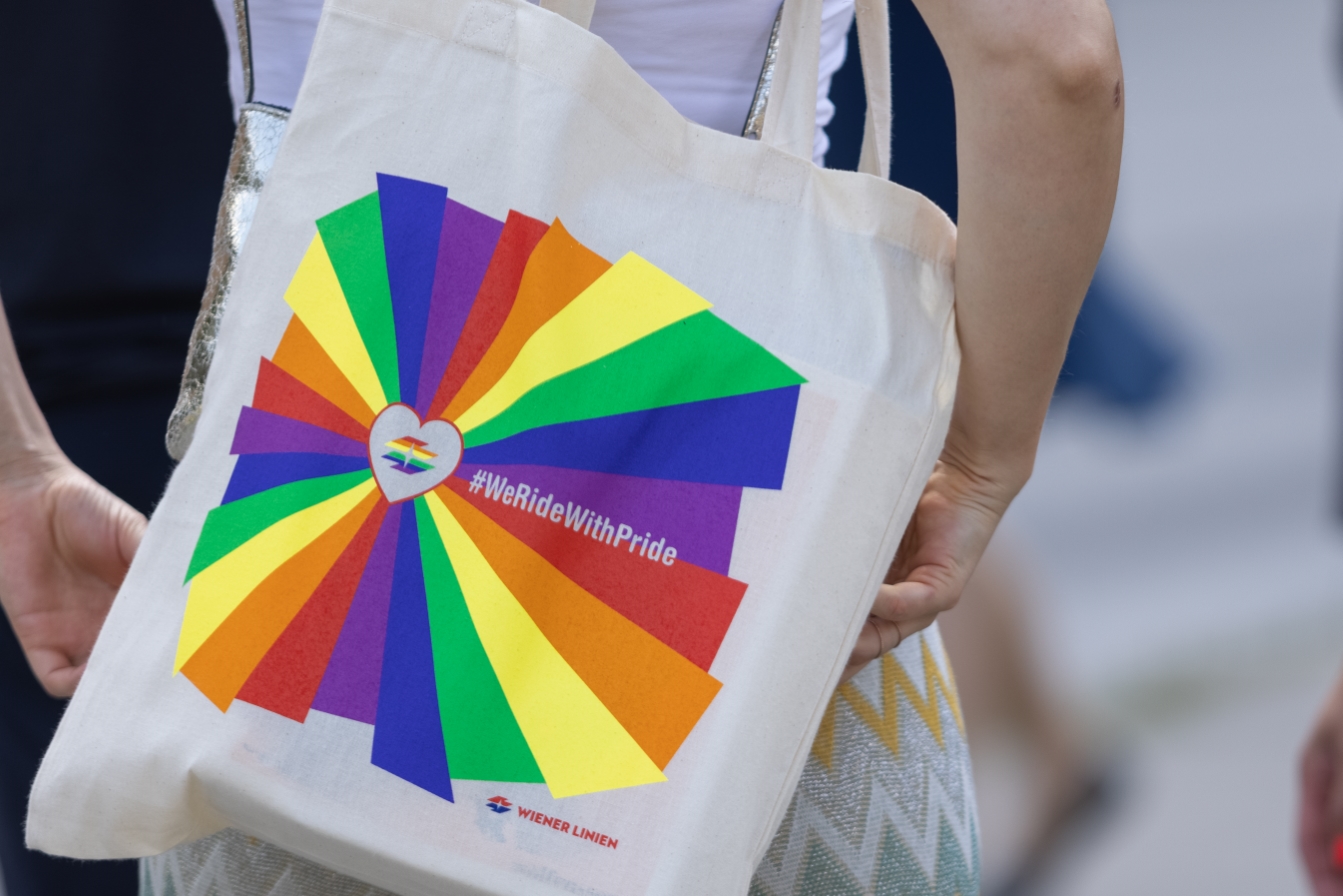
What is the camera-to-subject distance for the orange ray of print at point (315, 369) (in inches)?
32.0

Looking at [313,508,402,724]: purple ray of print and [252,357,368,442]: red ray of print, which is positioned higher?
[252,357,368,442]: red ray of print

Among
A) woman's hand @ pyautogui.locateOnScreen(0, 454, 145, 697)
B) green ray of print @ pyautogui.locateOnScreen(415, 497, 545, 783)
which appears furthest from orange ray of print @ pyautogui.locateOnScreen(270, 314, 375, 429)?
woman's hand @ pyautogui.locateOnScreen(0, 454, 145, 697)

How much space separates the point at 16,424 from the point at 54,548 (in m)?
0.10

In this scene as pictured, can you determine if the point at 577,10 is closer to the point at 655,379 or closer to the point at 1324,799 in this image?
the point at 655,379

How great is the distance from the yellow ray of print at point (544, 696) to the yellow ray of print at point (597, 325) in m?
0.07

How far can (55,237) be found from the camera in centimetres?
126

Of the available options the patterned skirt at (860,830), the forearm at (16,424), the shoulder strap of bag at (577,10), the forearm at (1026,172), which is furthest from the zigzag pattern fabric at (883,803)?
the forearm at (16,424)

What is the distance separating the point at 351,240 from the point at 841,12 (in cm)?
37

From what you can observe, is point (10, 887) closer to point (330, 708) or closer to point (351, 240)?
point (330, 708)

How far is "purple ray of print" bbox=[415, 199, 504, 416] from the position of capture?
2.66 feet

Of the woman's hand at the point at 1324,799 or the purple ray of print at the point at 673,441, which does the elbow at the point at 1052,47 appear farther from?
the woman's hand at the point at 1324,799

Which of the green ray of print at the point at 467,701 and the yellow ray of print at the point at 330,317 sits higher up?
the yellow ray of print at the point at 330,317

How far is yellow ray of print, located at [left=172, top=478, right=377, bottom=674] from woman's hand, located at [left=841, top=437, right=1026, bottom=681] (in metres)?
0.34

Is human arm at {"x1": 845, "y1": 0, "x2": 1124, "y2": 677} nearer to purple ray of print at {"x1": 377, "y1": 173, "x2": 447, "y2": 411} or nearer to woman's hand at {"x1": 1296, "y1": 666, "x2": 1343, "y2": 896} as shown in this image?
purple ray of print at {"x1": 377, "y1": 173, "x2": 447, "y2": 411}
